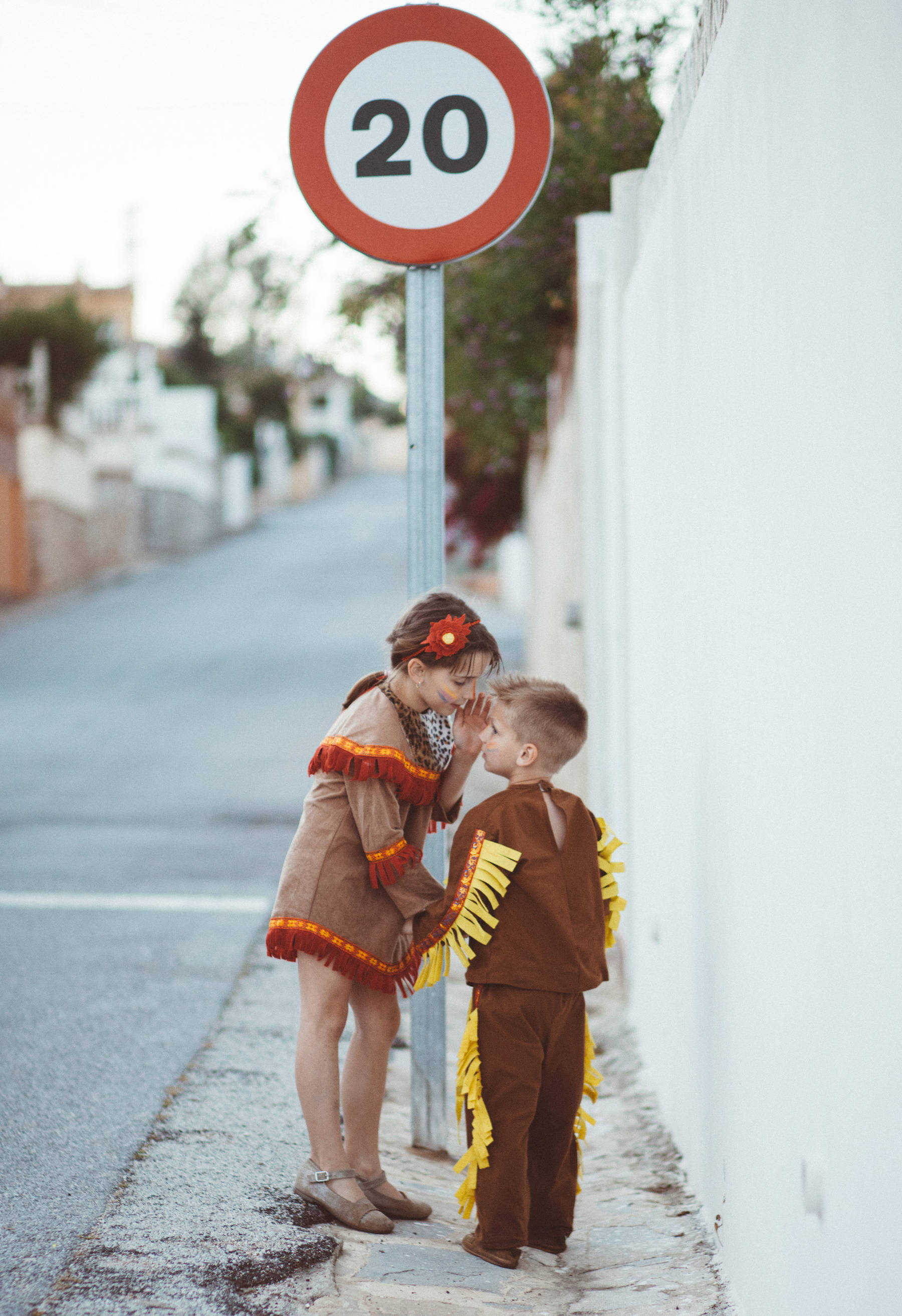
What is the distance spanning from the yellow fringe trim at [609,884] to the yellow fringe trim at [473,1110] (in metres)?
0.35

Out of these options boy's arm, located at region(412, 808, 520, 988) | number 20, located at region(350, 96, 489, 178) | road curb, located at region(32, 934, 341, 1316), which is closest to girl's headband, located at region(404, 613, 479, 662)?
boy's arm, located at region(412, 808, 520, 988)

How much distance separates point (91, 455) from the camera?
101 feet

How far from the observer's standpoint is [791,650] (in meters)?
2.13

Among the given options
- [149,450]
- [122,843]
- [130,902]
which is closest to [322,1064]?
[130,902]

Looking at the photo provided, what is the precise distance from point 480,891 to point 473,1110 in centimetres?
49

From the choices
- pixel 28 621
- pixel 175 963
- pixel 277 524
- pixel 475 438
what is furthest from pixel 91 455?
pixel 175 963

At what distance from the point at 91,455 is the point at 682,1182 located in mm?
29334

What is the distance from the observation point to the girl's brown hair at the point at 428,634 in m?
3.03

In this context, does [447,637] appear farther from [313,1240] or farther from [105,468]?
[105,468]

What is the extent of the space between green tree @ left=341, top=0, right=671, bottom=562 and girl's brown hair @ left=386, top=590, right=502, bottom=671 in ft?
12.5

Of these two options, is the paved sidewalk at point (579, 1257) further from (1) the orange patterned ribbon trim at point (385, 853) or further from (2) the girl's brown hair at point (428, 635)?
(2) the girl's brown hair at point (428, 635)

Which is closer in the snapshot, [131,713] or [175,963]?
[175,963]

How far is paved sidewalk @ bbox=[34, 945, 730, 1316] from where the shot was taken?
2.56m

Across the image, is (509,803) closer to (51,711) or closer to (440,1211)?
(440,1211)
